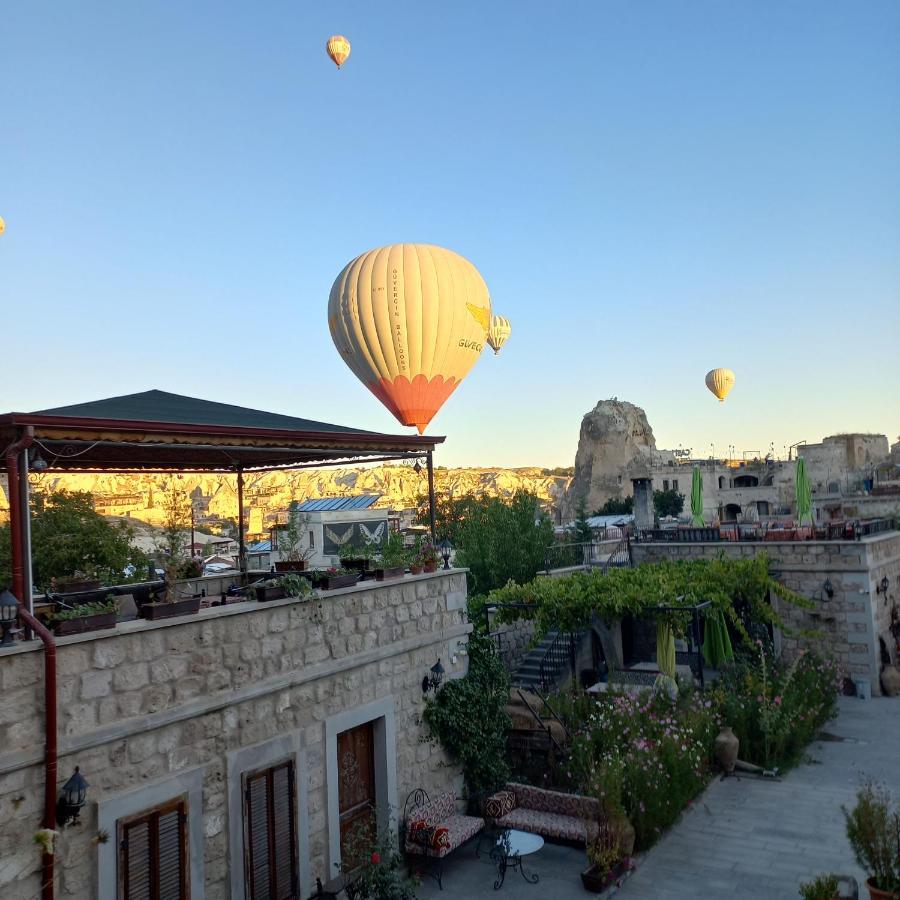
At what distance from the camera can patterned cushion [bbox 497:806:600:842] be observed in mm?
9664

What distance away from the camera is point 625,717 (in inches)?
461

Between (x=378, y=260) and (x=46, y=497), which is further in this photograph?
(x=46, y=497)

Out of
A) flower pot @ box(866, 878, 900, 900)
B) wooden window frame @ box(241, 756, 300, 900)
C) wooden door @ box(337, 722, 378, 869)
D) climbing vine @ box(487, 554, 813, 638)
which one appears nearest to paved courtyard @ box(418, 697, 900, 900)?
wooden door @ box(337, 722, 378, 869)

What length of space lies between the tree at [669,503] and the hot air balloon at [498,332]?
38.1 meters

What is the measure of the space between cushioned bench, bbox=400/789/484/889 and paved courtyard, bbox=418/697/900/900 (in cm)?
41

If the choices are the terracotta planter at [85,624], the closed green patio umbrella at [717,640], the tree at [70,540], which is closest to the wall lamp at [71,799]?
the terracotta planter at [85,624]

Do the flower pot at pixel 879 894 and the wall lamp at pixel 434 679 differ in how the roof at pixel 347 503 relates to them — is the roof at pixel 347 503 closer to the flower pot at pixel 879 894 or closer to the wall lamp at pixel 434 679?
the wall lamp at pixel 434 679

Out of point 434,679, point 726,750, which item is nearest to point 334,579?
point 434,679

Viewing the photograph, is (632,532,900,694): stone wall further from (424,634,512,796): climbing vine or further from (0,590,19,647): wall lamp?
(0,590,19,647): wall lamp

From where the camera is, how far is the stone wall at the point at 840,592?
692 inches

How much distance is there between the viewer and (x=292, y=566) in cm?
984

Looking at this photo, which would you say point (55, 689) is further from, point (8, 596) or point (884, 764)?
point (884, 764)

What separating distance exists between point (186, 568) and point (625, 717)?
21.9 ft

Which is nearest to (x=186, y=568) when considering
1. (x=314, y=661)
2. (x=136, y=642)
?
(x=314, y=661)
